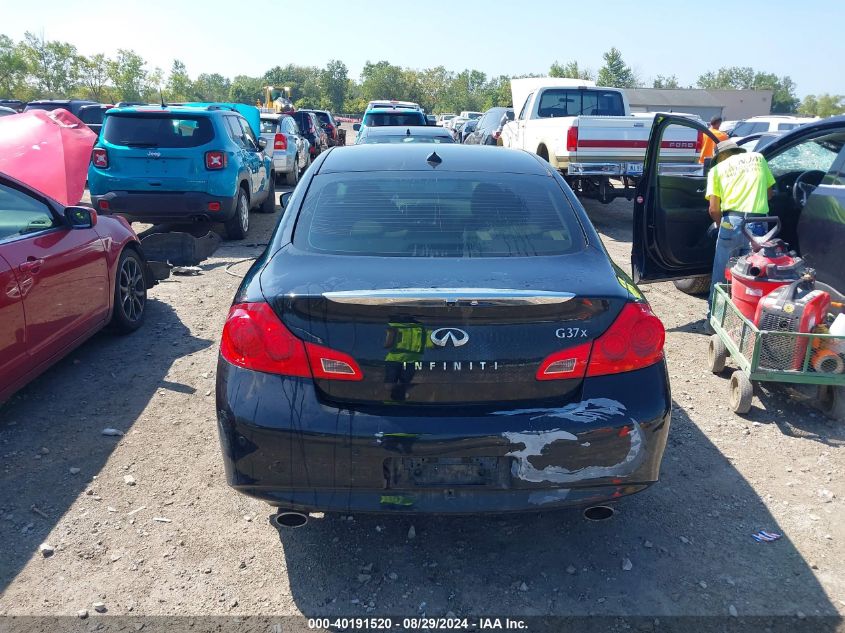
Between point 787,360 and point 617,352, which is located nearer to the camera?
point 617,352

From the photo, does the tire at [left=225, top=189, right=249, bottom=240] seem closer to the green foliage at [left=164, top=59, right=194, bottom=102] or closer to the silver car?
the silver car

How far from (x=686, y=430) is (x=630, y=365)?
1.88 m

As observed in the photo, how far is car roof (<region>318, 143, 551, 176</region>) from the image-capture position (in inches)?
143

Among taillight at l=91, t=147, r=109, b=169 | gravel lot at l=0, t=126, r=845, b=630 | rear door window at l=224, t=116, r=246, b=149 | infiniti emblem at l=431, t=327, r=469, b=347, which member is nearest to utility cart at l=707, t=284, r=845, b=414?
gravel lot at l=0, t=126, r=845, b=630

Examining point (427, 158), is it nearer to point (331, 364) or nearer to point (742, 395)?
point (331, 364)

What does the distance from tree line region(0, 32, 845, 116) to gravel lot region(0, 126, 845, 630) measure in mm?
54016

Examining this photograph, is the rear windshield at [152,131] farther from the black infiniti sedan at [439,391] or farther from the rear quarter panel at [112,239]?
the black infiniti sedan at [439,391]

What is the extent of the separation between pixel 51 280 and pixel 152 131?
17.0 ft

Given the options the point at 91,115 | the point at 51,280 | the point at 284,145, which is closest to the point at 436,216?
the point at 51,280

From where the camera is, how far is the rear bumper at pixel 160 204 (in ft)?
29.2

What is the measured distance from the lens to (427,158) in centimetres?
378

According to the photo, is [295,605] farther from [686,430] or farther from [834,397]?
[834,397]

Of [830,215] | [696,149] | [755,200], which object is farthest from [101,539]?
[696,149]

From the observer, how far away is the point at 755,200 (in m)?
5.43
